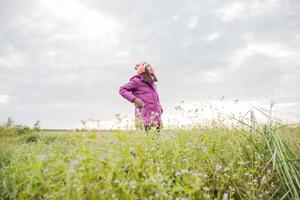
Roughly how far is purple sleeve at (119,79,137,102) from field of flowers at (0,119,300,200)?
1.91 meters

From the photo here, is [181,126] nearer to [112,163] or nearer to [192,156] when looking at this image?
[192,156]

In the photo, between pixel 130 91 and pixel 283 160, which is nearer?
pixel 283 160

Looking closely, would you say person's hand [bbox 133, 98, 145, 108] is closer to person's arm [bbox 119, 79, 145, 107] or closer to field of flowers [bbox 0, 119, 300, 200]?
person's arm [bbox 119, 79, 145, 107]

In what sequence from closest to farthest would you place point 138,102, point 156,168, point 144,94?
1. point 156,168
2. point 138,102
3. point 144,94

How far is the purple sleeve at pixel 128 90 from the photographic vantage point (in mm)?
6284

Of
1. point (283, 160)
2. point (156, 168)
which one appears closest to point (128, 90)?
point (156, 168)

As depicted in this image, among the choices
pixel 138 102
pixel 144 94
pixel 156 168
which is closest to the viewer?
pixel 156 168

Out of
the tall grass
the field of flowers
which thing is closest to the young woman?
the field of flowers

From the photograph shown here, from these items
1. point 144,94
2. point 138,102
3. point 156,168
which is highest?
point 144,94

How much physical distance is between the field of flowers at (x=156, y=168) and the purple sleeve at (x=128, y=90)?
6.27 feet

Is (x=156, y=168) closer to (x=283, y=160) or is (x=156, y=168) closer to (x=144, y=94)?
(x=283, y=160)

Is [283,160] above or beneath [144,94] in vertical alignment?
beneath

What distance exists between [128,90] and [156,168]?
139 inches

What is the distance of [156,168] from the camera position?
3240 mm
